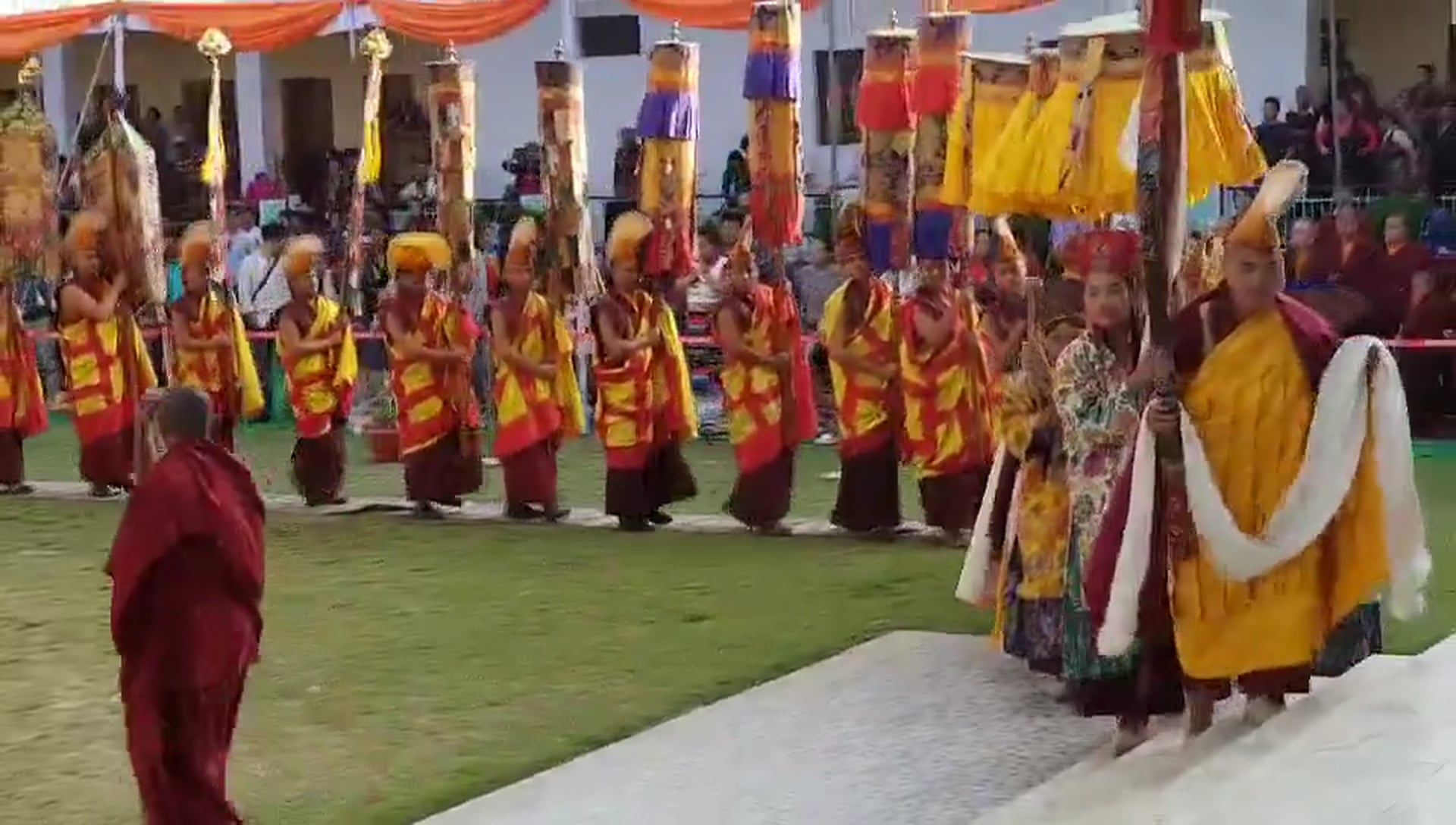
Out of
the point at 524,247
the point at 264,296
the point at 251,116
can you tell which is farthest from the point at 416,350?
the point at 251,116

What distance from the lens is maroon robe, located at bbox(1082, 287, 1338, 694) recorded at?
21.2 feet

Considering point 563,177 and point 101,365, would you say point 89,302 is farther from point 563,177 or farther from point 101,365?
point 563,177

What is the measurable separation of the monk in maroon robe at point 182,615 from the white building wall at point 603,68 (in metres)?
10.4

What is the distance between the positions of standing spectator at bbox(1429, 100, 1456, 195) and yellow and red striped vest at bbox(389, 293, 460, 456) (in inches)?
297

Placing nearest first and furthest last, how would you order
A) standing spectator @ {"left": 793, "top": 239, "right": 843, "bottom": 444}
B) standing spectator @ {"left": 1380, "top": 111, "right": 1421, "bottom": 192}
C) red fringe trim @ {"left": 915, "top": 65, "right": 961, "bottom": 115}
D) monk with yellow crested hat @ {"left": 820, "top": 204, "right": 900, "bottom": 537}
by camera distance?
red fringe trim @ {"left": 915, "top": 65, "right": 961, "bottom": 115} → monk with yellow crested hat @ {"left": 820, "top": 204, "right": 900, "bottom": 537} → standing spectator @ {"left": 1380, "top": 111, "right": 1421, "bottom": 192} → standing spectator @ {"left": 793, "top": 239, "right": 843, "bottom": 444}

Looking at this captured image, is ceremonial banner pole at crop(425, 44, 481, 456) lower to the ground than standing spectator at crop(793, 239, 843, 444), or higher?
higher

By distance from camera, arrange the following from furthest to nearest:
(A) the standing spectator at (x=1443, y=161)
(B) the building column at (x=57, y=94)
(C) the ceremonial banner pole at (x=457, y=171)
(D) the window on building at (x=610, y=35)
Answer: (B) the building column at (x=57, y=94) → (D) the window on building at (x=610, y=35) → (A) the standing spectator at (x=1443, y=161) → (C) the ceremonial banner pole at (x=457, y=171)

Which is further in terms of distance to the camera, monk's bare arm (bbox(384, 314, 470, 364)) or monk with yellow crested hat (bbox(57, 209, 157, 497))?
monk with yellow crested hat (bbox(57, 209, 157, 497))

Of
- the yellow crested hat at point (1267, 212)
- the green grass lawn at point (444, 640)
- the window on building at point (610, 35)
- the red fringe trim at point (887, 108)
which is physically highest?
the window on building at point (610, 35)

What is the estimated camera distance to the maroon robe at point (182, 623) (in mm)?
5336

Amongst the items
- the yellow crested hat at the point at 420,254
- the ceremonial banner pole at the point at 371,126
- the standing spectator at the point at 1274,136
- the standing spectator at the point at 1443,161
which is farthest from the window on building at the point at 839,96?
the yellow crested hat at the point at 420,254

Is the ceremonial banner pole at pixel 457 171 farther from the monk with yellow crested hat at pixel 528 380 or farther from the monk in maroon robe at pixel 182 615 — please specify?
the monk in maroon robe at pixel 182 615

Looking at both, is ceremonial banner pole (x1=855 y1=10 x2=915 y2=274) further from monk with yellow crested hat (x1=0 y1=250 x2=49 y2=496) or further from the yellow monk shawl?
monk with yellow crested hat (x1=0 y1=250 x2=49 y2=496)

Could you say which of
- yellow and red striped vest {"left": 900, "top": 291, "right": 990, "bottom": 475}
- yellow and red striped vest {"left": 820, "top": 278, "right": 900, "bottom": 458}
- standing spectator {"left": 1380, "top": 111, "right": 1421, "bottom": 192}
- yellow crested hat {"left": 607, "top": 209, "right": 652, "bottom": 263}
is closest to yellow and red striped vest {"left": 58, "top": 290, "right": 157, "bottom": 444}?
yellow crested hat {"left": 607, "top": 209, "right": 652, "bottom": 263}
